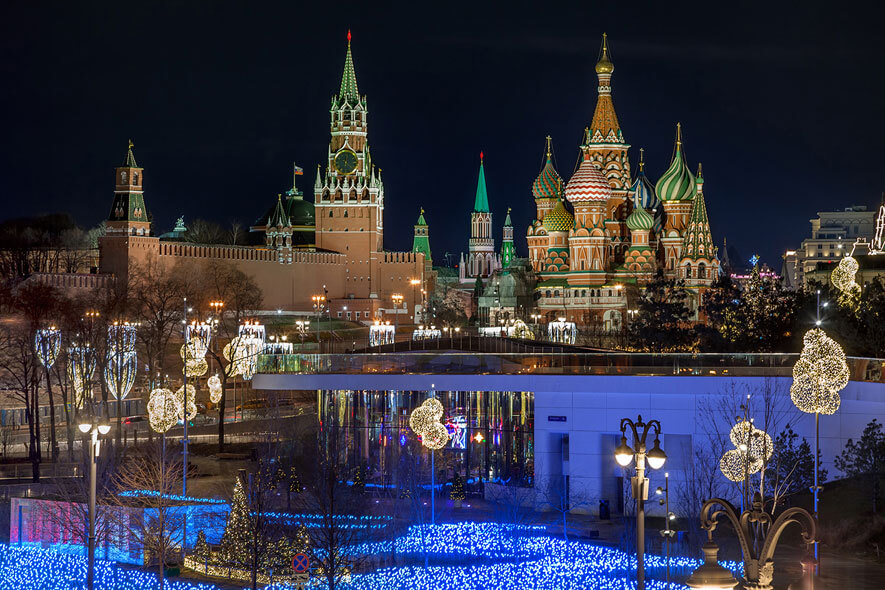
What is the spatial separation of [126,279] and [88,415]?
4665 centimetres

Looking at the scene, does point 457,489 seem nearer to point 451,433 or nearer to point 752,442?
point 451,433

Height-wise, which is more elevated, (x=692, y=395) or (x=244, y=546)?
(x=692, y=395)

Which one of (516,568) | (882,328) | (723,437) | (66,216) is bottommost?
(516,568)

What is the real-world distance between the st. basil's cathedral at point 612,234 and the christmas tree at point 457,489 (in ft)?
152

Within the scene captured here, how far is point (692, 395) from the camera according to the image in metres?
34.5

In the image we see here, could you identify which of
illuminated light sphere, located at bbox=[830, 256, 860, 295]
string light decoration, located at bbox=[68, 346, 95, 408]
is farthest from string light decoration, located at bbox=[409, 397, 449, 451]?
string light decoration, located at bbox=[68, 346, 95, 408]

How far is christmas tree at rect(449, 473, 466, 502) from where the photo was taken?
3559cm

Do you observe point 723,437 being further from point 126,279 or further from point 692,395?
point 126,279

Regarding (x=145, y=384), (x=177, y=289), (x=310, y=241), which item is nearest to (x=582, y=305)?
(x=177, y=289)

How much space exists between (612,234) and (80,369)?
49389 millimetres

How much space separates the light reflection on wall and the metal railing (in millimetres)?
641

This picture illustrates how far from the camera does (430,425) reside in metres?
32.1

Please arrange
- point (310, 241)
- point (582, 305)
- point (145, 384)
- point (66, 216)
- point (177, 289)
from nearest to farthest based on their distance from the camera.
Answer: point (145, 384) → point (177, 289) → point (582, 305) → point (66, 216) → point (310, 241)

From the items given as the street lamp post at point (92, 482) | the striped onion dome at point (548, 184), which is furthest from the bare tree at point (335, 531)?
the striped onion dome at point (548, 184)
